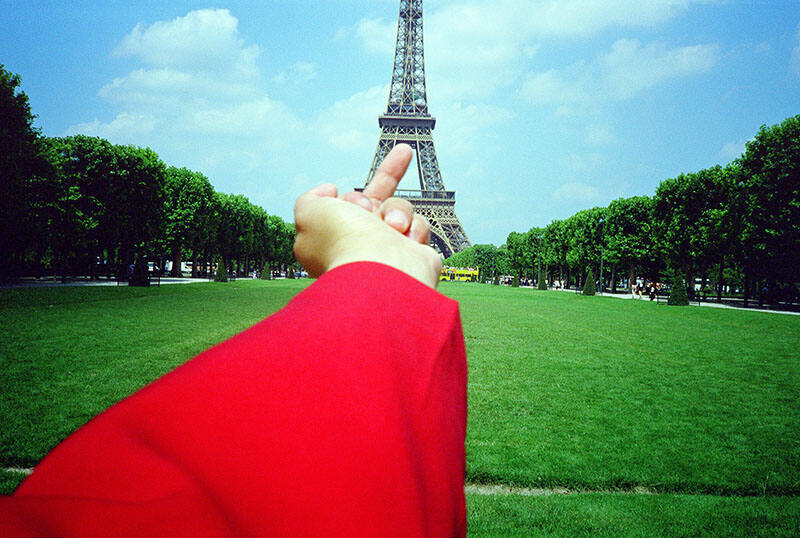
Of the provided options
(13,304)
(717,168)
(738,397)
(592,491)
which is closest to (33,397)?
(592,491)

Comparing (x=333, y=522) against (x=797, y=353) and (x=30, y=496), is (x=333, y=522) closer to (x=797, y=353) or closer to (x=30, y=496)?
(x=30, y=496)

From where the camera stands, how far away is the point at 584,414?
701 cm

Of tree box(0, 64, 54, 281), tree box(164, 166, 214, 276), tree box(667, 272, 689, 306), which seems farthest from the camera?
tree box(164, 166, 214, 276)

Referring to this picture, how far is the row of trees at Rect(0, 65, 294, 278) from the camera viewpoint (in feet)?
82.8

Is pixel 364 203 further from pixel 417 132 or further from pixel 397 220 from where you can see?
pixel 417 132

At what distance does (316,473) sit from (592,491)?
4.89 meters

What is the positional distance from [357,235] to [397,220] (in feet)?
0.46

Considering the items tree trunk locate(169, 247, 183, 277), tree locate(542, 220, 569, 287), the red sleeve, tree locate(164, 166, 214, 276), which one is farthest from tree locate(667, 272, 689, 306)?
tree trunk locate(169, 247, 183, 277)

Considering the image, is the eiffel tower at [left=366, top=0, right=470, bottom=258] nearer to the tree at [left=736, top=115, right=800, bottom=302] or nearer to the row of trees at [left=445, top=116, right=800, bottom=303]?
the row of trees at [left=445, top=116, right=800, bottom=303]

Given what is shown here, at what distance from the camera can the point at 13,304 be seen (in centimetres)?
1834

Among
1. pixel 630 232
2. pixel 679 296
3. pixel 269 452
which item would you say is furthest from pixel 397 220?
pixel 630 232

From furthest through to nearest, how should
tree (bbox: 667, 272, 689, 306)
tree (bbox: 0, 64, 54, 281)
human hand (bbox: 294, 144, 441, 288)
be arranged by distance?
tree (bbox: 667, 272, 689, 306) → tree (bbox: 0, 64, 54, 281) → human hand (bbox: 294, 144, 441, 288)

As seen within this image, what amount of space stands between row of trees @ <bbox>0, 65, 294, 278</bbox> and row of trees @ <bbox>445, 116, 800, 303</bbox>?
3933 cm

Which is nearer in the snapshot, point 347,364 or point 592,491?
point 347,364
